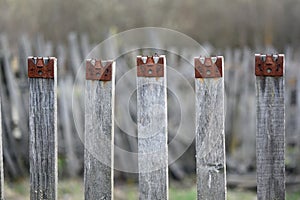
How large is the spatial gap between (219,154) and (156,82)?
16.6 inches

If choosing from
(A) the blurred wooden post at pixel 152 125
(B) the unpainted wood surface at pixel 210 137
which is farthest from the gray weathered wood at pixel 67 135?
(B) the unpainted wood surface at pixel 210 137

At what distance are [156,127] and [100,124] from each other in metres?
0.27

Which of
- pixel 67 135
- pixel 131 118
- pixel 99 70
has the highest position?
pixel 99 70

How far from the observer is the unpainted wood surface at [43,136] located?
2500 mm

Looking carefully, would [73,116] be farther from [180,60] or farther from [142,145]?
[142,145]

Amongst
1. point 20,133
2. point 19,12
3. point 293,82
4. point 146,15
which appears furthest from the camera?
point 146,15

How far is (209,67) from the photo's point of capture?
2348 millimetres

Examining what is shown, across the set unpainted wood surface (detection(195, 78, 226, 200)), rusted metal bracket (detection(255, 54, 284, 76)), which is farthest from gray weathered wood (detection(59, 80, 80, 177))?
rusted metal bracket (detection(255, 54, 284, 76))

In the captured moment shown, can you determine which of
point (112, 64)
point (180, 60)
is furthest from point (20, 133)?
point (112, 64)

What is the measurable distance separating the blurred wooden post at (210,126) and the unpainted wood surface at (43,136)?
0.67 meters

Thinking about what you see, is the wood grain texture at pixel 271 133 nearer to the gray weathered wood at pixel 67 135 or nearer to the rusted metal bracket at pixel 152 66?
the rusted metal bracket at pixel 152 66

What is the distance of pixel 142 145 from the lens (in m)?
2.43

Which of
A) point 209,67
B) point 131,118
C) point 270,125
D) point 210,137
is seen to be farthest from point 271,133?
point 131,118

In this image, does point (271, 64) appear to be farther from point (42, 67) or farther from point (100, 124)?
point (42, 67)
